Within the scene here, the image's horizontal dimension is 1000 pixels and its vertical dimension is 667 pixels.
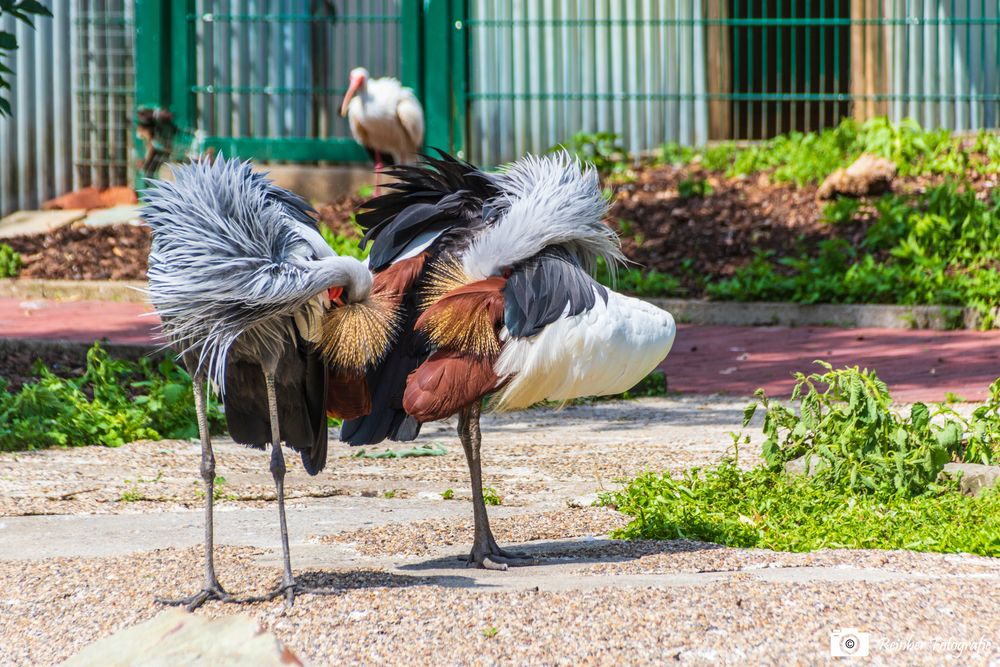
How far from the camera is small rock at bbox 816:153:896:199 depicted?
11.8 meters

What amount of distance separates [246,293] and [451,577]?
1.18 metres

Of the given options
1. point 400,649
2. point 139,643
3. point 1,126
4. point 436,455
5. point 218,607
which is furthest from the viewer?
point 1,126

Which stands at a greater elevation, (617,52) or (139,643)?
(617,52)

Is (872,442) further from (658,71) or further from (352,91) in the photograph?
(658,71)

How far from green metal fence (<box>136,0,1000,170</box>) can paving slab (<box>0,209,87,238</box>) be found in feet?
4.61

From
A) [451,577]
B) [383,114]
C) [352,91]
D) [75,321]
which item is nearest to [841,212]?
[383,114]

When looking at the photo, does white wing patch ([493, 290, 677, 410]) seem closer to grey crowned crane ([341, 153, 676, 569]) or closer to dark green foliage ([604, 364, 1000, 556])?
grey crowned crane ([341, 153, 676, 569])

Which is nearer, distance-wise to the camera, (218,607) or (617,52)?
(218,607)

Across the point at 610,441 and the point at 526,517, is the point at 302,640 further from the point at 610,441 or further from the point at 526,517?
the point at 610,441

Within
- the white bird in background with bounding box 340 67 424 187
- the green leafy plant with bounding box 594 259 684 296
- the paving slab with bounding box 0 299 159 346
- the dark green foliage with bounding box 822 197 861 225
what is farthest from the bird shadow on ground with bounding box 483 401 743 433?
the white bird in background with bounding box 340 67 424 187

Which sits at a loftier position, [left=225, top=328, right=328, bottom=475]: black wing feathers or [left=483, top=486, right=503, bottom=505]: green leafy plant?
[left=225, top=328, right=328, bottom=475]: black wing feathers

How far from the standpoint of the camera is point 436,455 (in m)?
6.59

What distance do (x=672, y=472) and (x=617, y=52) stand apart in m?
8.46

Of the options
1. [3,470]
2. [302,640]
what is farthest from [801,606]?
[3,470]
